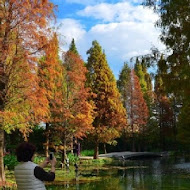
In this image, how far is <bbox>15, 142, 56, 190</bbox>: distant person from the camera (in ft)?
12.4

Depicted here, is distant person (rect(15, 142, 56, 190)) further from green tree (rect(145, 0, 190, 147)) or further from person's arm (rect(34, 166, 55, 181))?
green tree (rect(145, 0, 190, 147))

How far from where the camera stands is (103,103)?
101 ft

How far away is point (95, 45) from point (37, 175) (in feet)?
94.6

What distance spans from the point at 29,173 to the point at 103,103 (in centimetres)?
2696

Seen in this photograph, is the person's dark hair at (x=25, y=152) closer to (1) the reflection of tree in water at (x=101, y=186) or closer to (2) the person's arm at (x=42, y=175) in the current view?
(2) the person's arm at (x=42, y=175)

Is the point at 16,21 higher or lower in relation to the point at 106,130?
higher

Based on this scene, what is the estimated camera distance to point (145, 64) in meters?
8.80

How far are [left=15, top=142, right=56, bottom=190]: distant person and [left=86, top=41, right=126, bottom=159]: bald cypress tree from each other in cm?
2626

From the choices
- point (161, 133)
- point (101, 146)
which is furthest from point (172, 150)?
point (101, 146)

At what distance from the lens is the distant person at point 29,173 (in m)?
3.77

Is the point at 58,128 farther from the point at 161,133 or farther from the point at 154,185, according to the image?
the point at 161,133

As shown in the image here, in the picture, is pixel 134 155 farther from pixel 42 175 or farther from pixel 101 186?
pixel 42 175

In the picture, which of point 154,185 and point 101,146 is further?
point 101,146

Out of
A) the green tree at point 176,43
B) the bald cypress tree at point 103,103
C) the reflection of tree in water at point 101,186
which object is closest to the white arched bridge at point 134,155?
the bald cypress tree at point 103,103
